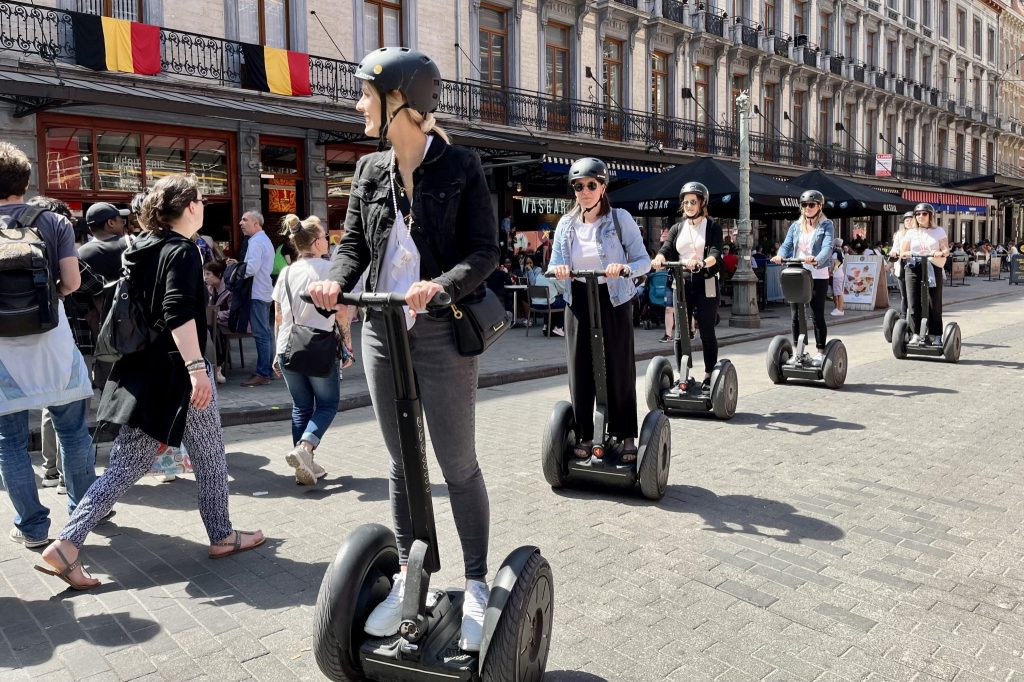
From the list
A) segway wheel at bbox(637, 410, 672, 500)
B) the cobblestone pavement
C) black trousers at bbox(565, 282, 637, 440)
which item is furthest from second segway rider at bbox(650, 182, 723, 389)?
segway wheel at bbox(637, 410, 672, 500)

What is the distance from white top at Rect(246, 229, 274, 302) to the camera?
8961 millimetres

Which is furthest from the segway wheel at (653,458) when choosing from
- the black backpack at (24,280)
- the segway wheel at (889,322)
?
the segway wheel at (889,322)

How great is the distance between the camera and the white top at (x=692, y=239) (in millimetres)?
6746

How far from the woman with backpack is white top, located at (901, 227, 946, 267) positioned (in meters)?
8.60

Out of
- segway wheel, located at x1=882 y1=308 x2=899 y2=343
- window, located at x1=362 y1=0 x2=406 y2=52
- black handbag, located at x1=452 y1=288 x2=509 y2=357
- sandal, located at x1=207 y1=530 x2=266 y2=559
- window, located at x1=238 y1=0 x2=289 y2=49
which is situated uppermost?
window, located at x1=362 y1=0 x2=406 y2=52

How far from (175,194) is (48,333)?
97 cm

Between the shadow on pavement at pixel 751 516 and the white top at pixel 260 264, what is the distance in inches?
220

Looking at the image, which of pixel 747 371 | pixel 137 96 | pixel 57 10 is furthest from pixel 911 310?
pixel 57 10

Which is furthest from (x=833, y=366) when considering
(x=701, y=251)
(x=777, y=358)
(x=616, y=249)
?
(x=616, y=249)

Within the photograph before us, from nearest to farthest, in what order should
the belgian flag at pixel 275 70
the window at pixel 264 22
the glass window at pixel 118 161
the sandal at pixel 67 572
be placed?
1. the sandal at pixel 67 572
2. the glass window at pixel 118 161
3. the belgian flag at pixel 275 70
4. the window at pixel 264 22

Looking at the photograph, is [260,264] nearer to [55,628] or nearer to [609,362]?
[609,362]

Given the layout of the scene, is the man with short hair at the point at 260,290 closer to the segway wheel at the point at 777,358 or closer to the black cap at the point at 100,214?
the black cap at the point at 100,214

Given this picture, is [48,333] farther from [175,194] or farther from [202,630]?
[202,630]

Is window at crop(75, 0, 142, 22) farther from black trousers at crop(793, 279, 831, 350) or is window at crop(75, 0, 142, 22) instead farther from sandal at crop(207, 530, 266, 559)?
sandal at crop(207, 530, 266, 559)
